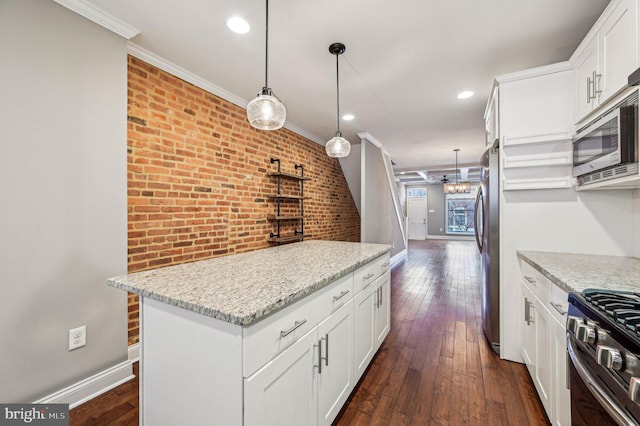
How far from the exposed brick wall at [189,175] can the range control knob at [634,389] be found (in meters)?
2.64

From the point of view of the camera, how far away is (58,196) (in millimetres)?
1587

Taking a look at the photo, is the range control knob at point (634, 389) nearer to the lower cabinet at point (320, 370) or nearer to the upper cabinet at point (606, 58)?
the lower cabinet at point (320, 370)

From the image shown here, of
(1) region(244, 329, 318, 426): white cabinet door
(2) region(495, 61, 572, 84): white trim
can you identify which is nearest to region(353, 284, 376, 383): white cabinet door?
(1) region(244, 329, 318, 426): white cabinet door

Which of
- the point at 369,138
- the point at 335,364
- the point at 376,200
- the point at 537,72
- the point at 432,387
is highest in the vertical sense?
the point at 369,138

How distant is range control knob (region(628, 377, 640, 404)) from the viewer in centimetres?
65

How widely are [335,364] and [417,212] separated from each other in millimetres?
11298

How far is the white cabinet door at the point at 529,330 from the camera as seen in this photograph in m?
1.76

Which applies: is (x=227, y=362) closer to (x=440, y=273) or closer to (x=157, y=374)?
(x=157, y=374)

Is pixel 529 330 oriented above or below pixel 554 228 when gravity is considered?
below

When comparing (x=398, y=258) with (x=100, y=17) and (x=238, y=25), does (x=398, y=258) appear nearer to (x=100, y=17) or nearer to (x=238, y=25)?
(x=238, y=25)

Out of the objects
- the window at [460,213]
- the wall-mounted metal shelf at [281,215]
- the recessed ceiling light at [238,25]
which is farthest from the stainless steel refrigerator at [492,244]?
the window at [460,213]

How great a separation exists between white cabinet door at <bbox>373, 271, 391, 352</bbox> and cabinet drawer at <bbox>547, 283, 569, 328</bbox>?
1049 mm

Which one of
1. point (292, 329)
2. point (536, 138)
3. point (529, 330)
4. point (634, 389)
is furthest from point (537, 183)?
point (292, 329)

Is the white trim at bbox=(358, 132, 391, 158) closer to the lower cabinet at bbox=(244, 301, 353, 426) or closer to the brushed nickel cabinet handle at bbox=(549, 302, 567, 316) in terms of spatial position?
the lower cabinet at bbox=(244, 301, 353, 426)
